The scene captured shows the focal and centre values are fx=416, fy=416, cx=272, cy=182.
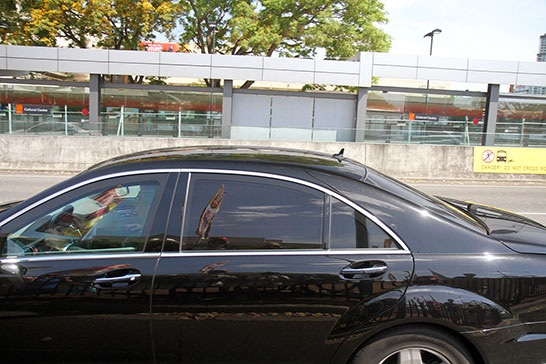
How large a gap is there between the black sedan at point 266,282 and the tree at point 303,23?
24958 millimetres

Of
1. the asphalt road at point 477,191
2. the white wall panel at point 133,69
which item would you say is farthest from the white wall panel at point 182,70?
the asphalt road at point 477,191

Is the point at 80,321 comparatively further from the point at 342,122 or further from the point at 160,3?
the point at 160,3

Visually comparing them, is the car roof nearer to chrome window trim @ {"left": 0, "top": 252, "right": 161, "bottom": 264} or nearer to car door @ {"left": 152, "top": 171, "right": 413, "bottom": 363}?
car door @ {"left": 152, "top": 171, "right": 413, "bottom": 363}

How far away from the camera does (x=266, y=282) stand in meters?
2.28

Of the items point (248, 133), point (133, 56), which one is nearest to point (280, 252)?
point (248, 133)

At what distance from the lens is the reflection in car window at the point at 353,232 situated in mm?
2391

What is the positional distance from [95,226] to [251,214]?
0.99 metres

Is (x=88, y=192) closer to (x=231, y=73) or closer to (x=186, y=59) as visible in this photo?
(x=231, y=73)

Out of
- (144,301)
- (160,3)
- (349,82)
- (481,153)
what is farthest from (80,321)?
(160,3)

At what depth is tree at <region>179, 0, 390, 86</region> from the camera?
26234 millimetres

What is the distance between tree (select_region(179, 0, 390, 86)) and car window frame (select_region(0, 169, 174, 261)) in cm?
2480

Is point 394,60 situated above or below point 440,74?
above

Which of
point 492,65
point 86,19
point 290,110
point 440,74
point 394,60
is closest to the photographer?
point 394,60

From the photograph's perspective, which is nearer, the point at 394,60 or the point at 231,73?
the point at 231,73
